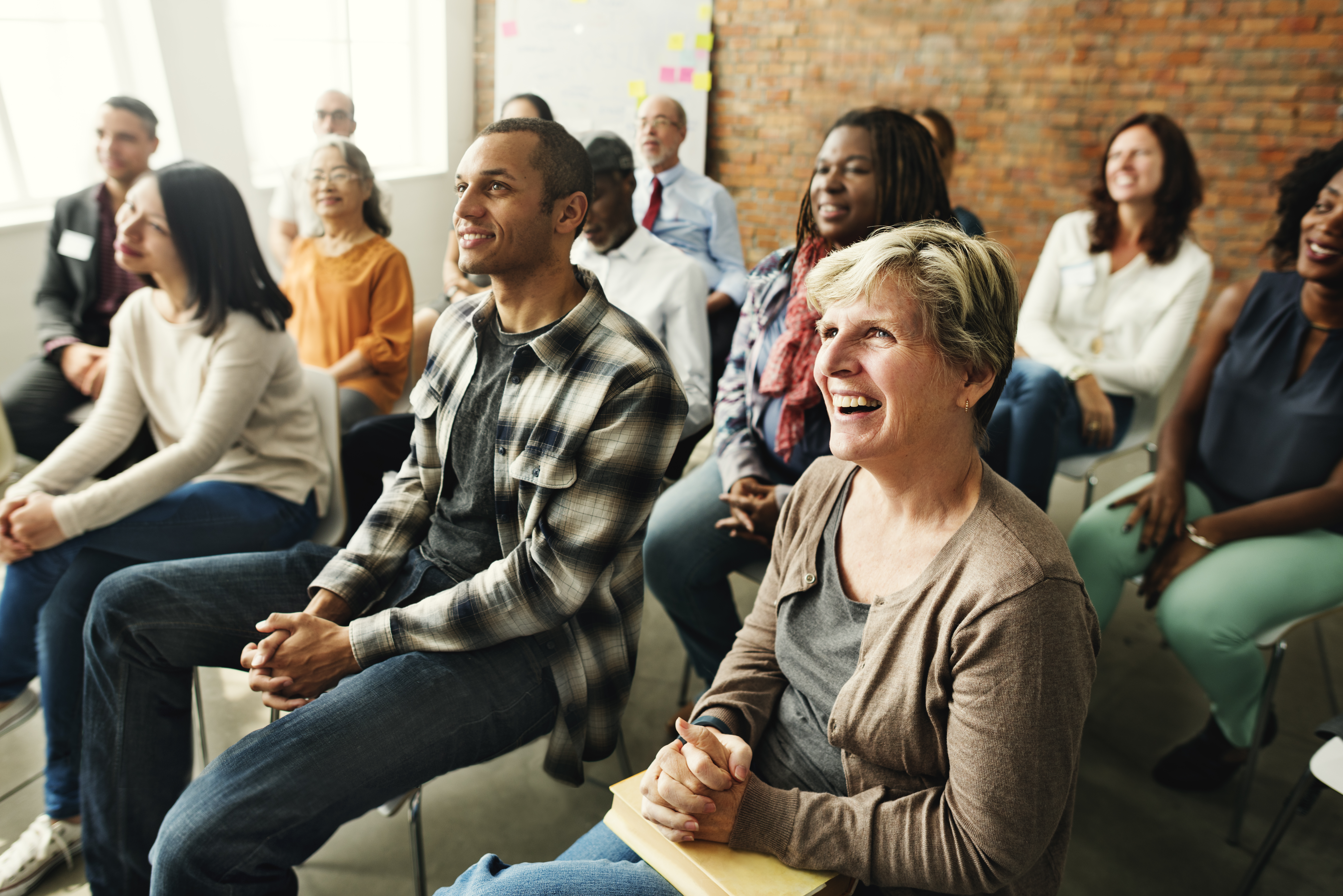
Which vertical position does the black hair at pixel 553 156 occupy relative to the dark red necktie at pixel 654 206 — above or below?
above

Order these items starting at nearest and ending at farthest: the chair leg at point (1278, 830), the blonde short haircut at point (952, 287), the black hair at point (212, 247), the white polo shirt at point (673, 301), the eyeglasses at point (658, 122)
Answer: the blonde short haircut at point (952, 287) → the chair leg at point (1278, 830) → the black hair at point (212, 247) → the white polo shirt at point (673, 301) → the eyeglasses at point (658, 122)

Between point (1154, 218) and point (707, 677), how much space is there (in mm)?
2157

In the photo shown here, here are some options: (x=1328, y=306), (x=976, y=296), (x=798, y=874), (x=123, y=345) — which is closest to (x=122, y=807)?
(x=123, y=345)

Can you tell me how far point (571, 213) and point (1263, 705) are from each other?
1769mm

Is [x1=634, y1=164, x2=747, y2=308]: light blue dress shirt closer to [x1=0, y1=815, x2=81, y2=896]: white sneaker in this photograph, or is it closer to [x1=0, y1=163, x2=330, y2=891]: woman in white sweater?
[x1=0, y1=163, x2=330, y2=891]: woman in white sweater

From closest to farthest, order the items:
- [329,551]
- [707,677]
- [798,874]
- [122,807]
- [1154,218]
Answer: [798,874], [122,807], [329,551], [707,677], [1154,218]

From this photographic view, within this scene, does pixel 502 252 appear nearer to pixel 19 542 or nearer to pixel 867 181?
pixel 867 181

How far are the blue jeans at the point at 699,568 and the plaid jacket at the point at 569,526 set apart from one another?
0.40 metres

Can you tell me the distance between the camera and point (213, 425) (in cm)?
174

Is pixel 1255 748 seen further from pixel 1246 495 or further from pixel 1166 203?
pixel 1166 203

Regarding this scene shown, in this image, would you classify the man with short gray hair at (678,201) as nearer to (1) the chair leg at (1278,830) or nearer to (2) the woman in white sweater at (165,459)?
(2) the woman in white sweater at (165,459)

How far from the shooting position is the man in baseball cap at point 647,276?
7.68ft

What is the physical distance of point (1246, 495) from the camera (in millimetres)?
1906

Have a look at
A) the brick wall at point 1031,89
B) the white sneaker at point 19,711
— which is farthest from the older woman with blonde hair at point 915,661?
the brick wall at point 1031,89
